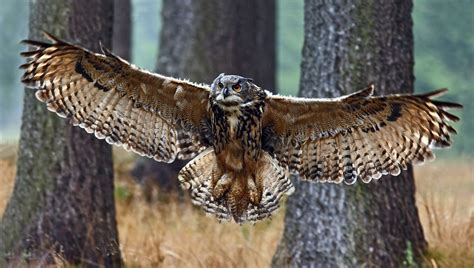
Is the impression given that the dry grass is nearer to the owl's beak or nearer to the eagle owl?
the eagle owl

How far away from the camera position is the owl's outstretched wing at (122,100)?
6.77 metres

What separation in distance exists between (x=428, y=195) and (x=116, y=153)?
5880 millimetres

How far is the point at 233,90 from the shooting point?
21.3 ft

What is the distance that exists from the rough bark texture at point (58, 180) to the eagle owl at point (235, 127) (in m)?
1.36

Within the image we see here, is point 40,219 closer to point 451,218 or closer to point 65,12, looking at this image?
point 65,12

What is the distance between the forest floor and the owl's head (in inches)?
86.2

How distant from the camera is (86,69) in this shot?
22.5 ft

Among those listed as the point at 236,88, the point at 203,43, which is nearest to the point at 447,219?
the point at 236,88

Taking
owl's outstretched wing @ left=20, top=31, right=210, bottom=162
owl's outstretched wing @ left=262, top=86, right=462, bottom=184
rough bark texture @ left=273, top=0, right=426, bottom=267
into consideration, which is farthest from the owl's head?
rough bark texture @ left=273, top=0, right=426, bottom=267

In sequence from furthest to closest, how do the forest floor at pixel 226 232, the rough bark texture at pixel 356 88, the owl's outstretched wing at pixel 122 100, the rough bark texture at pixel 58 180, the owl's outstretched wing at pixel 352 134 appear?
the forest floor at pixel 226 232, the rough bark texture at pixel 58 180, the rough bark texture at pixel 356 88, the owl's outstretched wing at pixel 122 100, the owl's outstretched wing at pixel 352 134

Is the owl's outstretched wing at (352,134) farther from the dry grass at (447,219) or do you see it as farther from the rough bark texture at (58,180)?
the rough bark texture at (58,180)

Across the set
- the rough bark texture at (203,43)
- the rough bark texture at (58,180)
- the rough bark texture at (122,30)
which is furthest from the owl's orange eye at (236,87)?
the rough bark texture at (122,30)

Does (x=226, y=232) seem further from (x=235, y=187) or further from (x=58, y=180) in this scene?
(x=235, y=187)

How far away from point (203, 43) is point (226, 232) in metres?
3.71
